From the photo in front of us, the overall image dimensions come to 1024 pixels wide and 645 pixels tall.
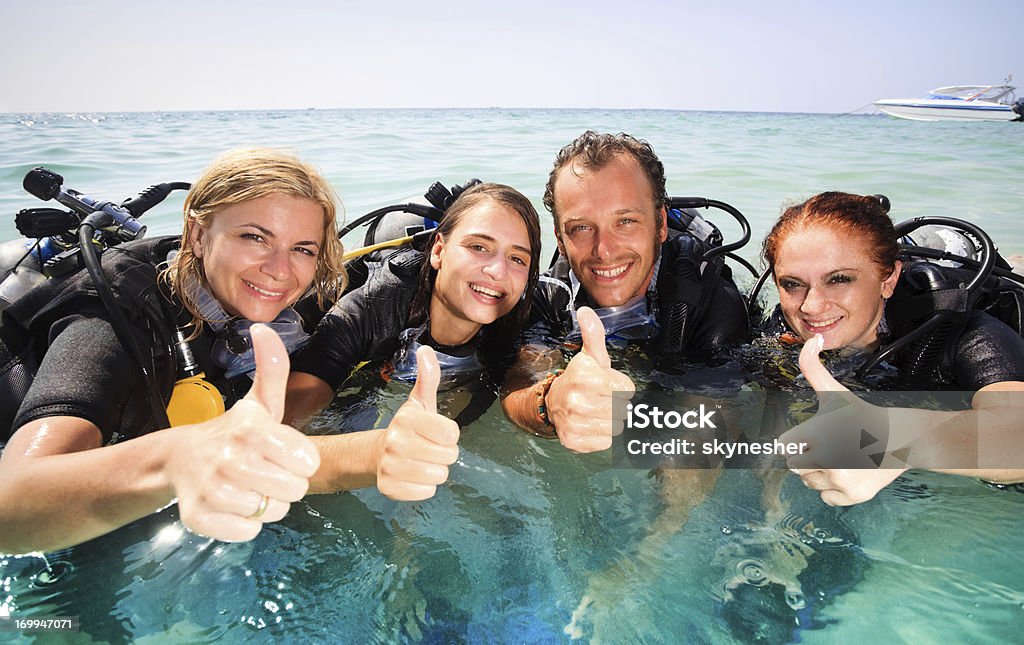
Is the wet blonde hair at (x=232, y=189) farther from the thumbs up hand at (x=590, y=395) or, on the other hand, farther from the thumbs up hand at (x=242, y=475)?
the thumbs up hand at (x=590, y=395)

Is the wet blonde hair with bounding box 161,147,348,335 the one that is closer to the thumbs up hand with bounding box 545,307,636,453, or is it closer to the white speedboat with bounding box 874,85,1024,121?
the thumbs up hand with bounding box 545,307,636,453

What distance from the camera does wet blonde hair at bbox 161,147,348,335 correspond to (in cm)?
240

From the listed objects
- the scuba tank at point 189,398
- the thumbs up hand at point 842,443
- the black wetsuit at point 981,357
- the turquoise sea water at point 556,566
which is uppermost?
the black wetsuit at point 981,357

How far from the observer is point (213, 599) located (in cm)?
209

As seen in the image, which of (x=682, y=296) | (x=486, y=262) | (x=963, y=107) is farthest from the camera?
(x=963, y=107)

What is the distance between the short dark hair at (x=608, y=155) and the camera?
3197 millimetres

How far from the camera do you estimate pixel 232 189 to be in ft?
7.88

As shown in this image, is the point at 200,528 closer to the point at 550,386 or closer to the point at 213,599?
the point at 213,599

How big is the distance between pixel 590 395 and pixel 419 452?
2.07 ft

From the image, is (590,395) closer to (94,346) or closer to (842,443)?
(842,443)

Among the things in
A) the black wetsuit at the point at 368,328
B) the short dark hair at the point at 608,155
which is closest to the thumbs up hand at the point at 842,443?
the short dark hair at the point at 608,155

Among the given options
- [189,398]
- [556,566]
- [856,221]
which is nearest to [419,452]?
[556,566]

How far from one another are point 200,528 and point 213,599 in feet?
3.05

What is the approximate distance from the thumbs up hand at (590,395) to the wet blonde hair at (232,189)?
4.55 feet
